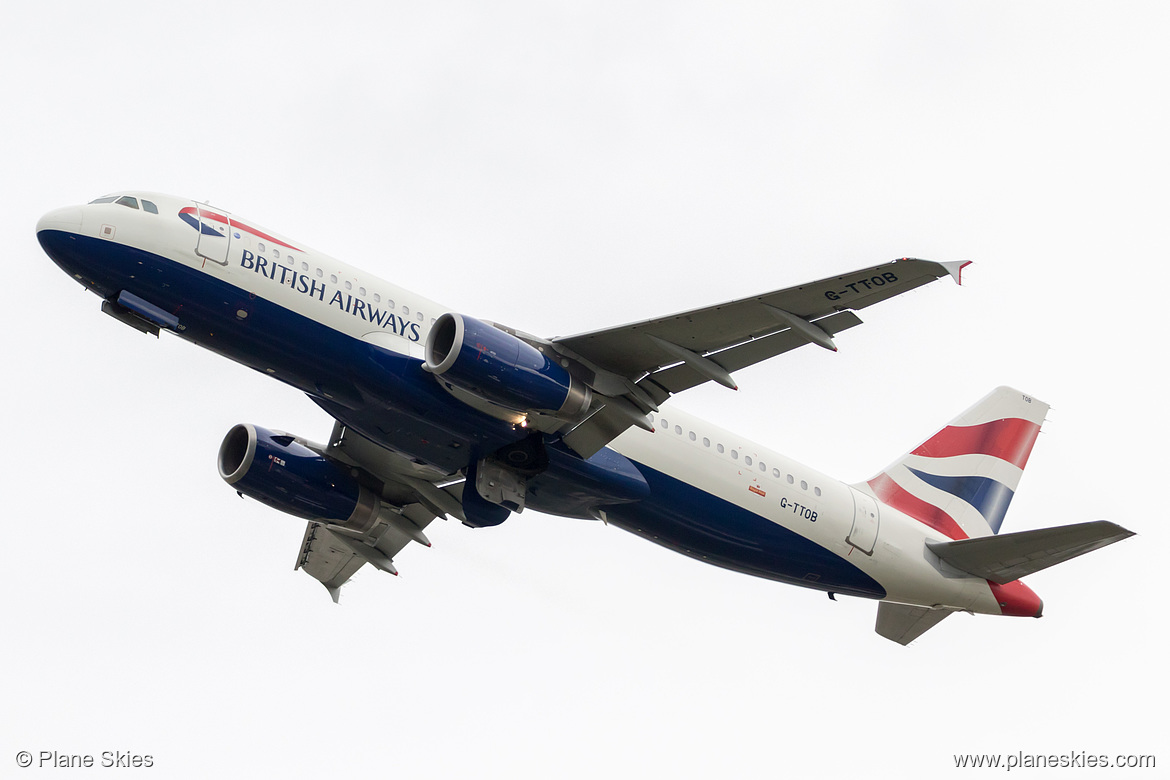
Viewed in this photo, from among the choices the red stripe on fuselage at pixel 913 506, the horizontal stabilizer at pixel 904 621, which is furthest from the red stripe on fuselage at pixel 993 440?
the horizontal stabilizer at pixel 904 621

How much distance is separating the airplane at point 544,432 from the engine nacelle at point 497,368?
0.14 ft

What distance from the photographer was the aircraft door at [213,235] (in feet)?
77.5

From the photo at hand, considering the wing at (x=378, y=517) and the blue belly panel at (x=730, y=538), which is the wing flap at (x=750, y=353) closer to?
the blue belly panel at (x=730, y=538)

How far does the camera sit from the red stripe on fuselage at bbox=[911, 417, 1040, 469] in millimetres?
33375

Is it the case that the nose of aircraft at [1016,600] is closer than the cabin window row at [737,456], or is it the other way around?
the cabin window row at [737,456]

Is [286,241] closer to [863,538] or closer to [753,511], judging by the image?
[753,511]

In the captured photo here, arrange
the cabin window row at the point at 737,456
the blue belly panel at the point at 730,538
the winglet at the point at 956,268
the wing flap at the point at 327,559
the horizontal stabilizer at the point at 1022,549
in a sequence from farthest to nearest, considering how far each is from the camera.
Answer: the wing flap at the point at 327,559, the cabin window row at the point at 737,456, the blue belly panel at the point at 730,538, the horizontal stabilizer at the point at 1022,549, the winglet at the point at 956,268

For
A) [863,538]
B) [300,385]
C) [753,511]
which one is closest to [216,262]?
[300,385]

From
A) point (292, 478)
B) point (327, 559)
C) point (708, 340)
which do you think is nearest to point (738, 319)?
point (708, 340)

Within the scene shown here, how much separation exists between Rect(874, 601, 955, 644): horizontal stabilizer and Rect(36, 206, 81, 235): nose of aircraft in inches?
809

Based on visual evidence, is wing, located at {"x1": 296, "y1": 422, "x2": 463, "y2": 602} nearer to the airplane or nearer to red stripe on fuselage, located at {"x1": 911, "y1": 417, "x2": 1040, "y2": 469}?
the airplane

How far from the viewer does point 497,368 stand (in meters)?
23.2

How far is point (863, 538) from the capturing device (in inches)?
1153

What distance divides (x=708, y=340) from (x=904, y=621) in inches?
451
